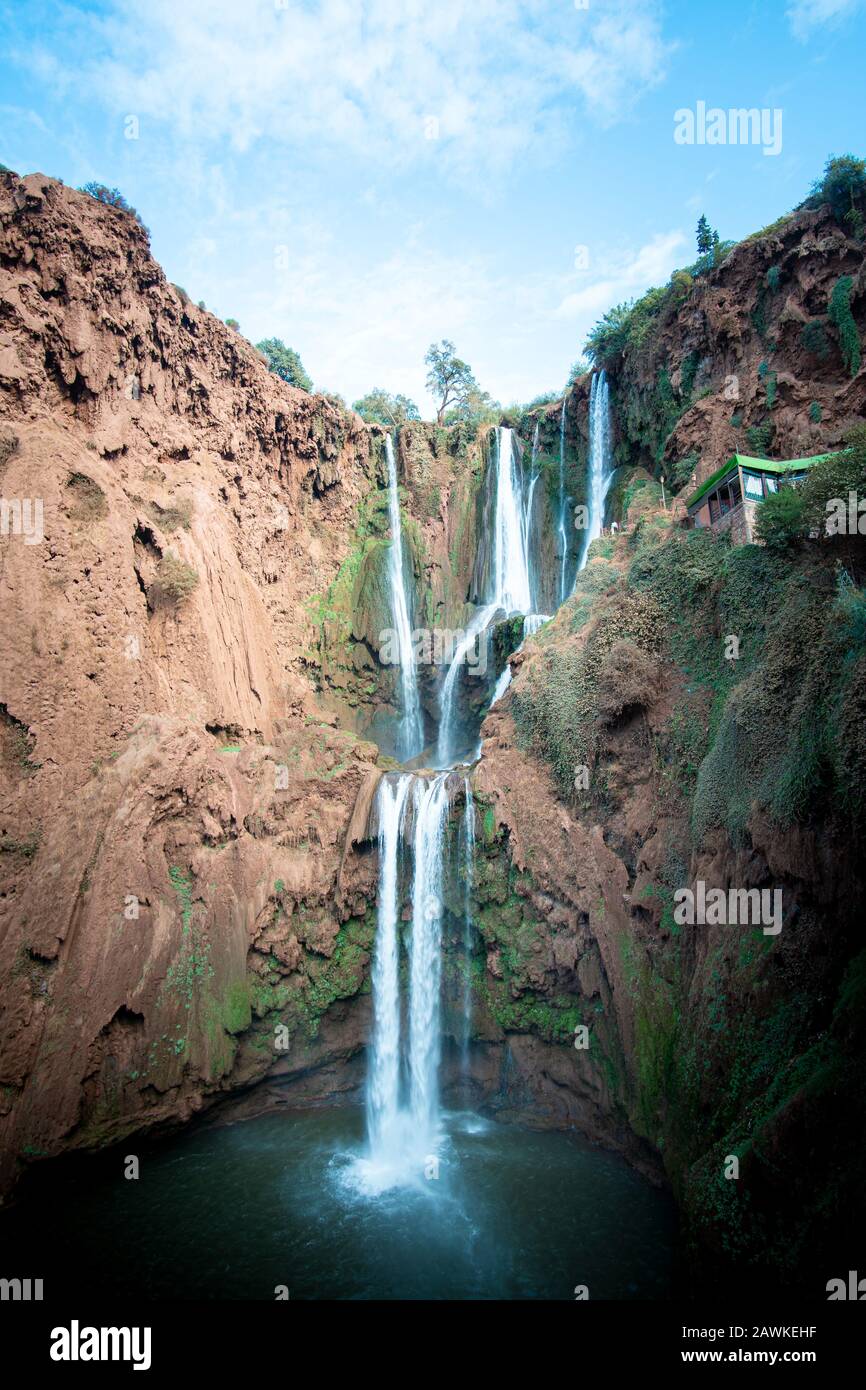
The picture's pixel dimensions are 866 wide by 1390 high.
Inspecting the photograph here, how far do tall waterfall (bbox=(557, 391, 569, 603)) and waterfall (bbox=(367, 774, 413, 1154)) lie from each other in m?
14.5

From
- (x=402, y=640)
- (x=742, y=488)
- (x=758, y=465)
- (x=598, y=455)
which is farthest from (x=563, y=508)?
(x=742, y=488)

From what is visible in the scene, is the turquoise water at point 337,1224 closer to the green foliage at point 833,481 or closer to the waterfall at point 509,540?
the green foliage at point 833,481

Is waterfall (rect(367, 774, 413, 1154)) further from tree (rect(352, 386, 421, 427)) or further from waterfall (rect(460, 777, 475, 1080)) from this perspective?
tree (rect(352, 386, 421, 427))

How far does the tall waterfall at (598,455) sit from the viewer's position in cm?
2867

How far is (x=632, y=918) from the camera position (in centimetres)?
1426

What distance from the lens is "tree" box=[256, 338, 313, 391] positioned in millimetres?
38219

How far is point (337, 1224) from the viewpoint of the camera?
12.3m

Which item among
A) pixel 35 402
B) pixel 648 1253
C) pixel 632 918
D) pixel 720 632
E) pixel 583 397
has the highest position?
pixel 583 397

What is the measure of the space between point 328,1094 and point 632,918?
9693mm

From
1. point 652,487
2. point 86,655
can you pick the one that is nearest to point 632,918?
point 86,655

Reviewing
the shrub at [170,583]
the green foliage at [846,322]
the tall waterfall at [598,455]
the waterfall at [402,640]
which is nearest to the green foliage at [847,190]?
the green foliage at [846,322]

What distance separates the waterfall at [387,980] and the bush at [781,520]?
437 inches

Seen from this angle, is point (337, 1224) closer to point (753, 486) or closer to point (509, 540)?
point (753, 486)

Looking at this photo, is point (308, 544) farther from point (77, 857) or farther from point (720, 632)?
point (720, 632)
